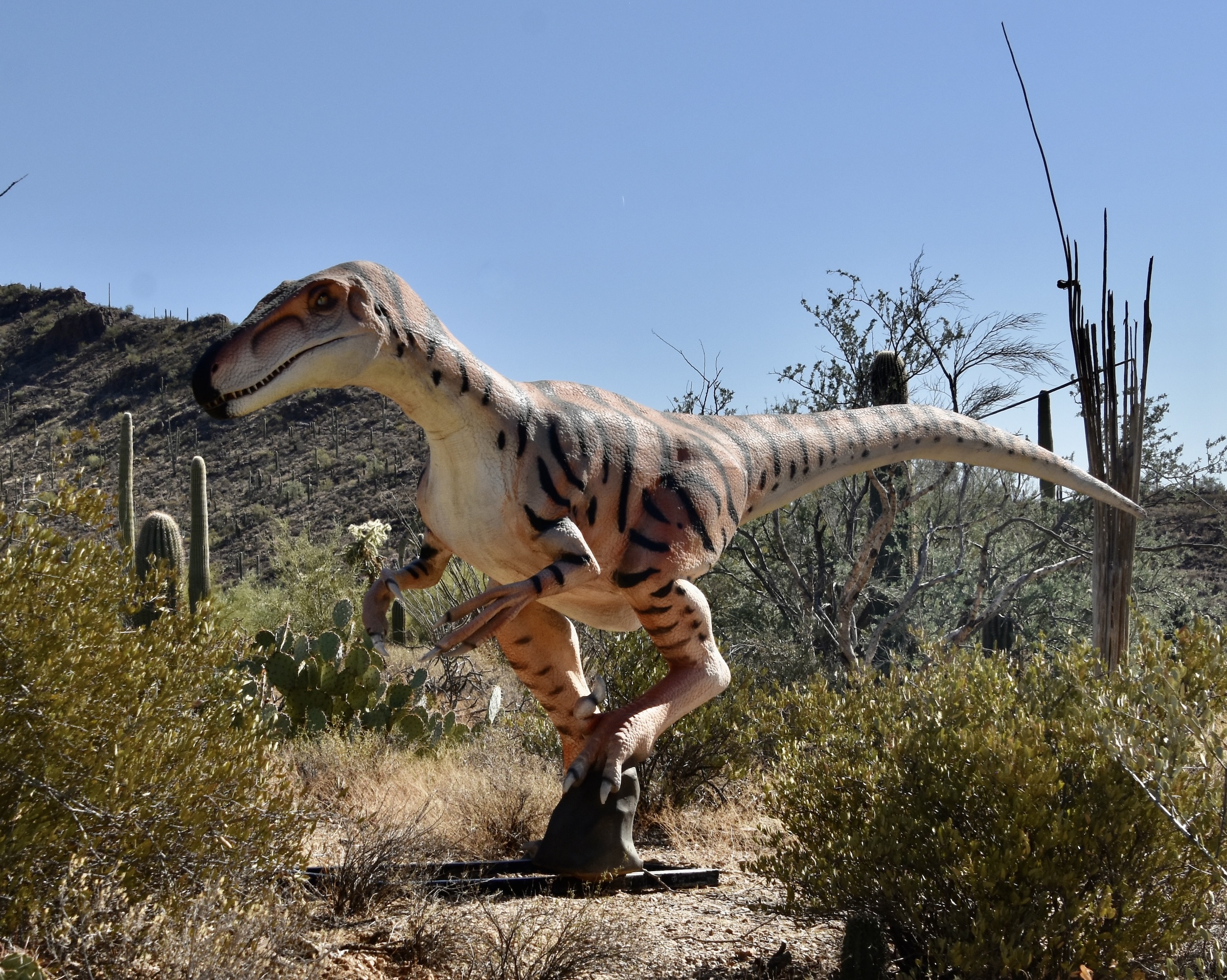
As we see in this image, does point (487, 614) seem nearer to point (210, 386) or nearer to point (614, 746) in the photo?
point (614, 746)

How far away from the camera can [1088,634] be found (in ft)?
Answer: 36.4

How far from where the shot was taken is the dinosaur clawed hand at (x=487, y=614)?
12.3 feet

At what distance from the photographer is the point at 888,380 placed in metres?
9.88

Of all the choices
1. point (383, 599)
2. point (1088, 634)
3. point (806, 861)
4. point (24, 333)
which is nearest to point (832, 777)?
point (806, 861)

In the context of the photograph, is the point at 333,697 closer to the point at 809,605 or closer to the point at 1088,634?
the point at 809,605

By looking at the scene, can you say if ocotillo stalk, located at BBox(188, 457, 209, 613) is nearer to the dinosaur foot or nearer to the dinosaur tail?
the dinosaur foot

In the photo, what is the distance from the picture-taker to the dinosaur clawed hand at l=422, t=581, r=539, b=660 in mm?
3749

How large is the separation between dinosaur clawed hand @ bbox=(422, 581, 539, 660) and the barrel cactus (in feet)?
21.4

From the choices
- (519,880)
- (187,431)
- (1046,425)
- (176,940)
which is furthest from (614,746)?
(187,431)

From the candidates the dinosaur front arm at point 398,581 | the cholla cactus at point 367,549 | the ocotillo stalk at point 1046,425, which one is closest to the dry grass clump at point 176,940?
the dinosaur front arm at point 398,581

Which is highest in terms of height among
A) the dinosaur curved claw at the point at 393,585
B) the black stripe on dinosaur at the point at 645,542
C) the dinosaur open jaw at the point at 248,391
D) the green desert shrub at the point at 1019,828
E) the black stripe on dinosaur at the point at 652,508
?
the dinosaur open jaw at the point at 248,391

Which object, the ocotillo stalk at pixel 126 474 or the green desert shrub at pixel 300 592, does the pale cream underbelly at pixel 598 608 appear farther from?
the ocotillo stalk at pixel 126 474

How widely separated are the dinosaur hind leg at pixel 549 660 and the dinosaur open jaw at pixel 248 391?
1715mm

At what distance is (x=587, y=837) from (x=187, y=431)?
29.4m
